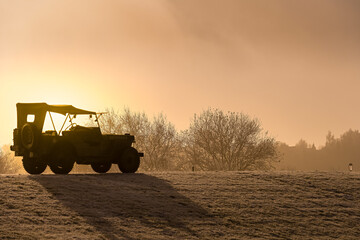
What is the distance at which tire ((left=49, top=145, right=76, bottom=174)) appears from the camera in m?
21.7

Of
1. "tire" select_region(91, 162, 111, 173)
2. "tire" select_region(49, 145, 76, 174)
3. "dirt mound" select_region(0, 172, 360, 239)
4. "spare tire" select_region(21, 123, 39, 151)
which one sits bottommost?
"dirt mound" select_region(0, 172, 360, 239)

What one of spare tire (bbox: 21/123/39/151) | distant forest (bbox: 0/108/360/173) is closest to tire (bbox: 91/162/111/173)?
spare tire (bbox: 21/123/39/151)

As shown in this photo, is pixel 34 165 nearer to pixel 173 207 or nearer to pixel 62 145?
pixel 62 145

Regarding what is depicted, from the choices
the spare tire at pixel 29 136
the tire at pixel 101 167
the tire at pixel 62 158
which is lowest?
the tire at pixel 101 167

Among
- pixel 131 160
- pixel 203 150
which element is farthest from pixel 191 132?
pixel 131 160

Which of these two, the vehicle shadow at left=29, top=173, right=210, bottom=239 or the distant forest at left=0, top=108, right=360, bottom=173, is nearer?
the vehicle shadow at left=29, top=173, right=210, bottom=239

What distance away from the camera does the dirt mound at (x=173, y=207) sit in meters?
14.8

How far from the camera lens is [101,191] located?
18172 mm

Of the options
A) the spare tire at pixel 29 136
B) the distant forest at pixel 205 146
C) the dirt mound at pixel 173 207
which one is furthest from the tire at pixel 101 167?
the distant forest at pixel 205 146

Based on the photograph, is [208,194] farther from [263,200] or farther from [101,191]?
[101,191]

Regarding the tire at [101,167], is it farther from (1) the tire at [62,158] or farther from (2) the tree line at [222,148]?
(2) the tree line at [222,148]

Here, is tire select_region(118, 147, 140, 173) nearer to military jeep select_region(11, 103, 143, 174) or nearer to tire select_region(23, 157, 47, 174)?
military jeep select_region(11, 103, 143, 174)

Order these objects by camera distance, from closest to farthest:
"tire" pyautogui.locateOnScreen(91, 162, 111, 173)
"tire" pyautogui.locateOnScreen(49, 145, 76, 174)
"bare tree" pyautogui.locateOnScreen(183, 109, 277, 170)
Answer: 1. "tire" pyautogui.locateOnScreen(49, 145, 76, 174)
2. "tire" pyautogui.locateOnScreen(91, 162, 111, 173)
3. "bare tree" pyautogui.locateOnScreen(183, 109, 277, 170)

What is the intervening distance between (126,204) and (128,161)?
22.2 ft
